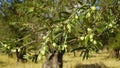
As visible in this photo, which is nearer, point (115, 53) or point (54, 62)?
point (54, 62)

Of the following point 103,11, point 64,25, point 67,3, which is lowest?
point 64,25

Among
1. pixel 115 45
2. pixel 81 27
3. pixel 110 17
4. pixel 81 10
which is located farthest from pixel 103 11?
pixel 115 45

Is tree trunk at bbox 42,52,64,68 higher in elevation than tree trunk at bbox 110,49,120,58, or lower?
lower

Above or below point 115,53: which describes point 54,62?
below

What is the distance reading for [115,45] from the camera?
36750 mm

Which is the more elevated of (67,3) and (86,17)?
(67,3)

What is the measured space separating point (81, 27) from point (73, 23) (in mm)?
424

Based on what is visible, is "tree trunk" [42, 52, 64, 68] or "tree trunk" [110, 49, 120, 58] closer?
"tree trunk" [42, 52, 64, 68]

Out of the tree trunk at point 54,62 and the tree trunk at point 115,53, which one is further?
the tree trunk at point 115,53

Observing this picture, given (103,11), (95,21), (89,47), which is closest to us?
(89,47)

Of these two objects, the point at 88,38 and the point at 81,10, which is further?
the point at 81,10

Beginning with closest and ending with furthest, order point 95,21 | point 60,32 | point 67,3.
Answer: point 60,32, point 95,21, point 67,3

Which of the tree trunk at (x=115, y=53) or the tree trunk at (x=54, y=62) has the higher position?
the tree trunk at (x=115, y=53)

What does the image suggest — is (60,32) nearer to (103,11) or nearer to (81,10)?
(81,10)
